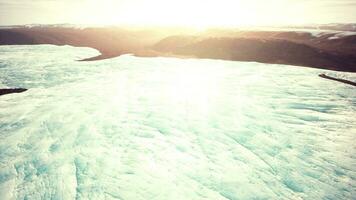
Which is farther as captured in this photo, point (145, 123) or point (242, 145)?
point (145, 123)

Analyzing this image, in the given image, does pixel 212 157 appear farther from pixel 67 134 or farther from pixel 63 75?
pixel 63 75

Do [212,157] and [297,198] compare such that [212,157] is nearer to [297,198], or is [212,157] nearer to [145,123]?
[297,198]

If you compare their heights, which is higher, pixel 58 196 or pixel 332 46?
pixel 332 46

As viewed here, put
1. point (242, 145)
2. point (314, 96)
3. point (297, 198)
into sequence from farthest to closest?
point (314, 96) → point (242, 145) → point (297, 198)

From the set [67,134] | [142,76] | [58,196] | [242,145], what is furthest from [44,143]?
[142,76]

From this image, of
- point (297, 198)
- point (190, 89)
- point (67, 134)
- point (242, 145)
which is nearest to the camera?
point (297, 198)

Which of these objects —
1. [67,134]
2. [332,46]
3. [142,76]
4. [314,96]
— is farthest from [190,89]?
[332,46]
